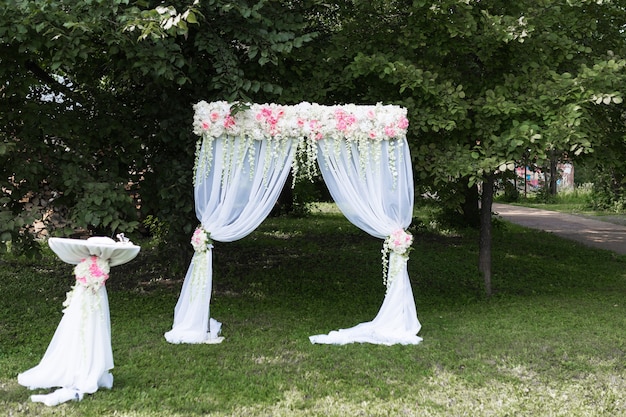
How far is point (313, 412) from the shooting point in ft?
13.2

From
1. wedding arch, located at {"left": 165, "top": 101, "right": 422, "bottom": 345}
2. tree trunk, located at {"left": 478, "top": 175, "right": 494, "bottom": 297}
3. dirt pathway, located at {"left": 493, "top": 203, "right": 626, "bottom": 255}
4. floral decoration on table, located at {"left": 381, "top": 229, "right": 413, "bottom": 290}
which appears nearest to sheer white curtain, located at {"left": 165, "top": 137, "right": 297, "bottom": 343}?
wedding arch, located at {"left": 165, "top": 101, "right": 422, "bottom": 345}

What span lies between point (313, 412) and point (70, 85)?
5340 mm

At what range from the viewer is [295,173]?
19.0 ft

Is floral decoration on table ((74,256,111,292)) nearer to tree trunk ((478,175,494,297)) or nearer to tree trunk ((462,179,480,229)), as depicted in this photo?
tree trunk ((478,175,494,297))

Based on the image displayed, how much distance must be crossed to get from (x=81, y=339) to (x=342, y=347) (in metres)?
2.39

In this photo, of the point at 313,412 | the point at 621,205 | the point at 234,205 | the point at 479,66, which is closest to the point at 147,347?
the point at 234,205

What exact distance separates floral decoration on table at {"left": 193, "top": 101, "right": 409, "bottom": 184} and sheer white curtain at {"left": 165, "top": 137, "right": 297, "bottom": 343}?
3.9 inches

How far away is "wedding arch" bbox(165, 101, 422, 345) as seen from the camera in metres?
5.70

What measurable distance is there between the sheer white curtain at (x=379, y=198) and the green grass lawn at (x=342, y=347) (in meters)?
0.33

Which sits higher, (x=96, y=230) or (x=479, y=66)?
(x=479, y=66)

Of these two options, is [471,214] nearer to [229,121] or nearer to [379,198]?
[379,198]

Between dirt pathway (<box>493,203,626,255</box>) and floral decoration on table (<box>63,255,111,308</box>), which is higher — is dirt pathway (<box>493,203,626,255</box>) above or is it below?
below

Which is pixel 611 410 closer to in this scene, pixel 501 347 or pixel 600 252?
pixel 501 347

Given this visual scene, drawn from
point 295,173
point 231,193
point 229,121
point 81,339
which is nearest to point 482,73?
point 295,173
